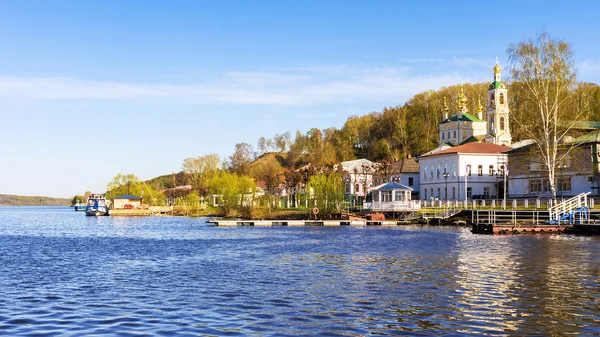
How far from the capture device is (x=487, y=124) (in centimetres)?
11981

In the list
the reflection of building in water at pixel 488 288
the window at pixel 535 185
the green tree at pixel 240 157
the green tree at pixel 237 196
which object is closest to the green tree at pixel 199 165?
the green tree at pixel 240 157

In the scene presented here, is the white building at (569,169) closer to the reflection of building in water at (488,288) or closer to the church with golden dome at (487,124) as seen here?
the church with golden dome at (487,124)

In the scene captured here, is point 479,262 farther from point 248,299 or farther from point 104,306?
point 104,306

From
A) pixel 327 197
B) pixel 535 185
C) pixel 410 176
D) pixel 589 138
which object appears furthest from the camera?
pixel 410 176

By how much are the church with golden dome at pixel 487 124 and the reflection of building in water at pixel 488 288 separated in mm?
78023

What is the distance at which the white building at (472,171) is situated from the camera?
91.9m

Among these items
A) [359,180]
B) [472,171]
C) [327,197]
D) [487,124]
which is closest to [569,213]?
[472,171]

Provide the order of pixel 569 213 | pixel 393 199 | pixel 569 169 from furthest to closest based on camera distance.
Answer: pixel 393 199 < pixel 569 169 < pixel 569 213

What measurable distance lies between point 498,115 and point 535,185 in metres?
36.7

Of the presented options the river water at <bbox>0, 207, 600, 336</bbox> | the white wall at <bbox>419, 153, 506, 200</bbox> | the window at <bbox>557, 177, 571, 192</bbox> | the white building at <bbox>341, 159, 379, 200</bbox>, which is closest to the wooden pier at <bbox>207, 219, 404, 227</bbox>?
the white wall at <bbox>419, 153, 506, 200</bbox>

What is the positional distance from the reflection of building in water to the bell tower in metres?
77.4

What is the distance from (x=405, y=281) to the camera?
27.2m

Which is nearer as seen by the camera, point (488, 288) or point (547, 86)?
point (488, 288)

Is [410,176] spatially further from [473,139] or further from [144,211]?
[144,211]
